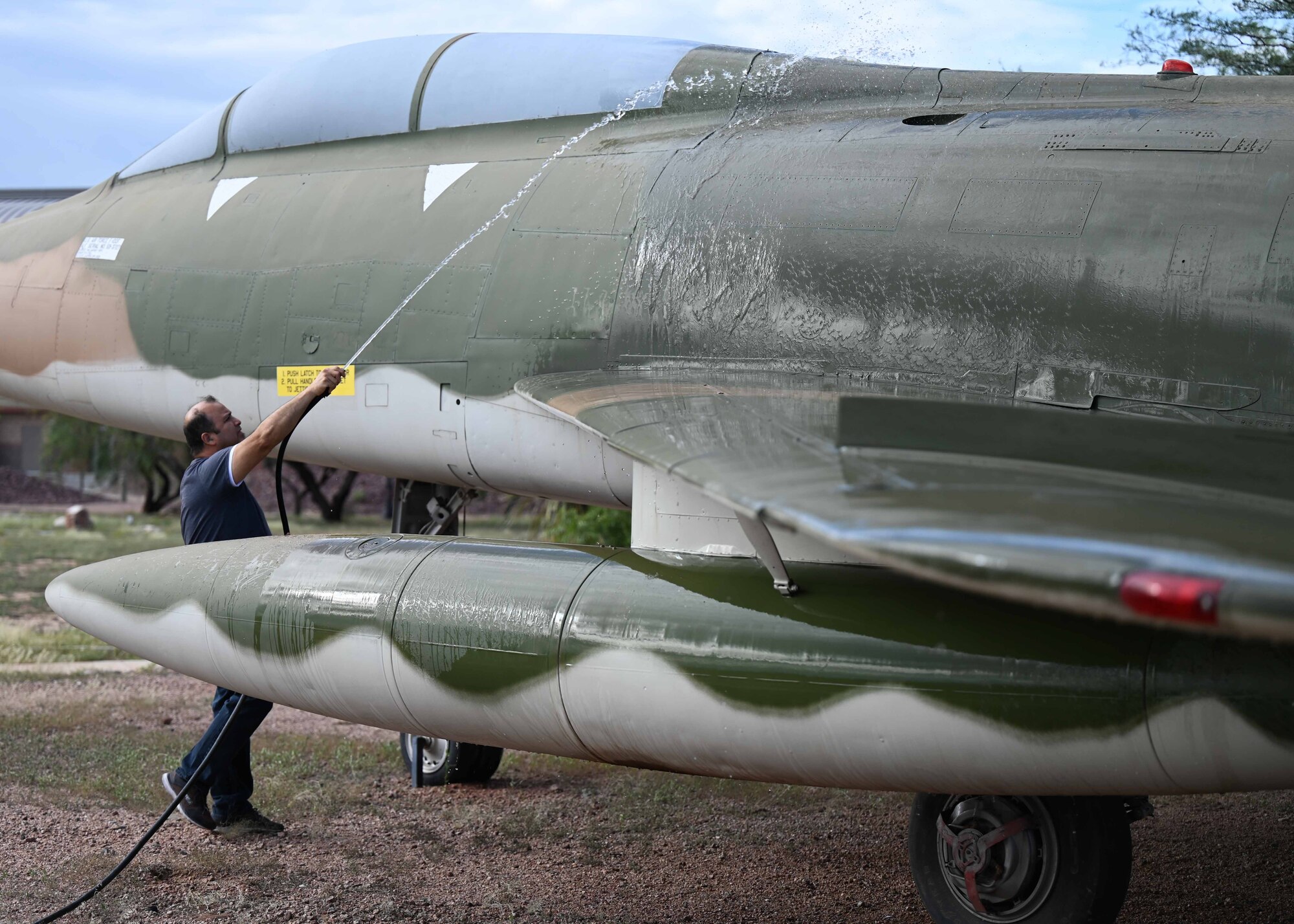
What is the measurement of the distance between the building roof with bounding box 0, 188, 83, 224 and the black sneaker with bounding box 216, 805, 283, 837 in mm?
3685

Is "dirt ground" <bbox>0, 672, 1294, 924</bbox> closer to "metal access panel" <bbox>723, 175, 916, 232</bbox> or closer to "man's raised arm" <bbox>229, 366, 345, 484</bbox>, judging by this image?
"man's raised arm" <bbox>229, 366, 345, 484</bbox>

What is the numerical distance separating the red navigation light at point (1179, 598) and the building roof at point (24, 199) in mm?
6588

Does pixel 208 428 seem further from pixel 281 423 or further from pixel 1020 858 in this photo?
pixel 1020 858

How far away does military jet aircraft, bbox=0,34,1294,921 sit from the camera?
9.71 ft

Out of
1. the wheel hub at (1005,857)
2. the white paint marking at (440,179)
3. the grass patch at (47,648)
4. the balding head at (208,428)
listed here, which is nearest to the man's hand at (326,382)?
the balding head at (208,428)

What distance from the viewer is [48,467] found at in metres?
38.2

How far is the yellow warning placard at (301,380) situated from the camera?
5164mm

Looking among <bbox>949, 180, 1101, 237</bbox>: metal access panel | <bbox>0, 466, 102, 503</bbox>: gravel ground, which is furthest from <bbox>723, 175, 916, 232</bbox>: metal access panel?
<bbox>0, 466, 102, 503</bbox>: gravel ground

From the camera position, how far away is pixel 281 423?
14.6 feet

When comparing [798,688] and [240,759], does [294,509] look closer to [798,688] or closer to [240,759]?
[240,759]

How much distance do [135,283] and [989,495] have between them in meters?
4.67

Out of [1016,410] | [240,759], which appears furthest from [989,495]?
[240,759]

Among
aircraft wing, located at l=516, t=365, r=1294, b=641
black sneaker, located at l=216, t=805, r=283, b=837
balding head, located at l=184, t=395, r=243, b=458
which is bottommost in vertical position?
black sneaker, located at l=216, t=805, r=283, b=837

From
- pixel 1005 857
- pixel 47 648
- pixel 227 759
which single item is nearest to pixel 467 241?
pixel 227 759
